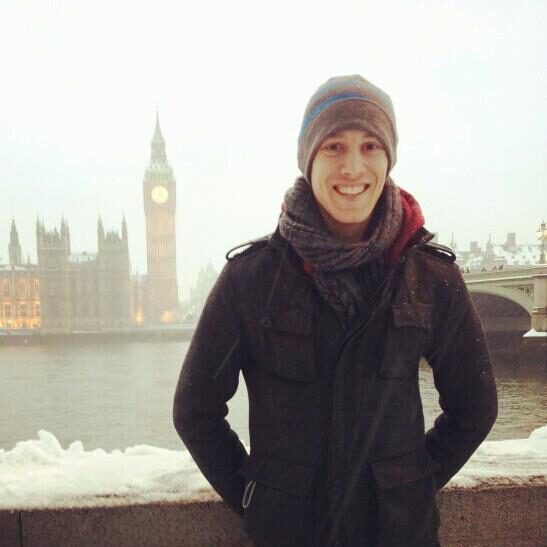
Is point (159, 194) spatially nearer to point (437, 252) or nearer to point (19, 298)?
point (19, 298)

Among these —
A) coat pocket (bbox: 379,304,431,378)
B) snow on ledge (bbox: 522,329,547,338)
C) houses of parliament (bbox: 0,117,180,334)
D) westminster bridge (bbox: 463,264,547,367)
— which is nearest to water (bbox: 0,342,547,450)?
westminster bridge (bbox: 463,264,547,367)

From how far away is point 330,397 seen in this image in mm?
862

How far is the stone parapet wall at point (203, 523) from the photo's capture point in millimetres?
1085

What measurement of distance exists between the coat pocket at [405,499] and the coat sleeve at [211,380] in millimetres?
258

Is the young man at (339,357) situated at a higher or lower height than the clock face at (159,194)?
lower

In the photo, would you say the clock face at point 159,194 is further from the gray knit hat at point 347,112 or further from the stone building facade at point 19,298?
the gray knit hat at point 347,112

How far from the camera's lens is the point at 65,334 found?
3162 centimetres

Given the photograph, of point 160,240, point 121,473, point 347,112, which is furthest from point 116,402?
point 160,240

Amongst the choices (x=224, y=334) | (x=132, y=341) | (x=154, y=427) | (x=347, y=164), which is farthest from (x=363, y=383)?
(x=132, y=341)

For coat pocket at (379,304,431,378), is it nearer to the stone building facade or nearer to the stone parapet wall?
the stone parapet wall

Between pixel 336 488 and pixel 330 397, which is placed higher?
pixel 330 397

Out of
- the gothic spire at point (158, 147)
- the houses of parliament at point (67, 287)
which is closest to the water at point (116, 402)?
the houses of parliament at point (67, 287)

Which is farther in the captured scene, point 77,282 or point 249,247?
point 77,282

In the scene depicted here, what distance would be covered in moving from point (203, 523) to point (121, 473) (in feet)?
0.73
